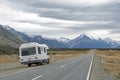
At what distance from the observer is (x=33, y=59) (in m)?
44.8

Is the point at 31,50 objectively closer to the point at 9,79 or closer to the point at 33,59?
the point at 33,59

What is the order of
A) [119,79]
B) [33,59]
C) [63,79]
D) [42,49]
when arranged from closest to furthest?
[63,79] → [119,79] → [33,59] → [42,49]

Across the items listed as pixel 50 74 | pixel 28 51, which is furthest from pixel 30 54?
pixel 50 74

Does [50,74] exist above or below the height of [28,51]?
below

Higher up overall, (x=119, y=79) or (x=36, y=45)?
(x=36, y=45)

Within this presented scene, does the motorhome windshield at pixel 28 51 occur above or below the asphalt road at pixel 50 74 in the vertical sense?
above

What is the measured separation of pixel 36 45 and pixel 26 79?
74.5ft

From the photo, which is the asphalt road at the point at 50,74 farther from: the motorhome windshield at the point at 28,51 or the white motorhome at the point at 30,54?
the motorhome windshield at the point at 28,51

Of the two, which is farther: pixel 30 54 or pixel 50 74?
pixel 30 54

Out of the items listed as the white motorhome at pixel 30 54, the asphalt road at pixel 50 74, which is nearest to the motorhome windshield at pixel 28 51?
the white motorhome at pixel 30 54

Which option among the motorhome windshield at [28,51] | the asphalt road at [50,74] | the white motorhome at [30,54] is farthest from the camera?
the motorhome windshield at [28,51]

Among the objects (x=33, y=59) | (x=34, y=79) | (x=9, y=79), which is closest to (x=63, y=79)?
(x=34, y=79)

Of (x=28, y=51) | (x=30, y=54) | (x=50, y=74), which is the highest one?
(x=28, y=51)

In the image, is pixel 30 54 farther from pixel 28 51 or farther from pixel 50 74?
pixel 50 74
